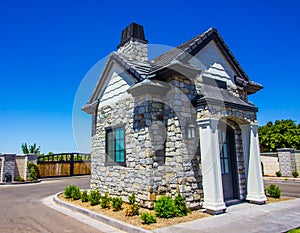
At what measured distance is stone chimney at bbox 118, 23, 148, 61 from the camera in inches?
394

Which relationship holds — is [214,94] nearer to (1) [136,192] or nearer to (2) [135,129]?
(2) [135,129]

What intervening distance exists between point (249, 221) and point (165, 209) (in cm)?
203

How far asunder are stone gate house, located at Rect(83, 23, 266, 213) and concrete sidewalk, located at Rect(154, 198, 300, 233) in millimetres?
536

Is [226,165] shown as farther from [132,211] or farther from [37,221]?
[37,221]

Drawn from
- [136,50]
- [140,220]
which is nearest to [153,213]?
[140,220]

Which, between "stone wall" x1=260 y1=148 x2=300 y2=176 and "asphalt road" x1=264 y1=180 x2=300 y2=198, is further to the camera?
"stone wall" x1=260 y1=148 x2=300 y2=176

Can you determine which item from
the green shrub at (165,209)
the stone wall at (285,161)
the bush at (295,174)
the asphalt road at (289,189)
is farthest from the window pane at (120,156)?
the stone wall at (285,161)

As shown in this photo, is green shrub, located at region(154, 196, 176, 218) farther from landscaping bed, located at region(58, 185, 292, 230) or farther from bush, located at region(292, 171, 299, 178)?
bush, located at region(292, 171, 299, 178)

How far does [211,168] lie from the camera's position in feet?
21.6

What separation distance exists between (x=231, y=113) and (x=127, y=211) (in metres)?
4.29

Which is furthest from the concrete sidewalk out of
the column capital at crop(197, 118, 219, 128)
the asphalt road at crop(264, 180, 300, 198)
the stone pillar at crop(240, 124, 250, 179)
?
the asphalt road at crop(264, 180, 300, 198)

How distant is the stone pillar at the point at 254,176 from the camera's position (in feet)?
25.3

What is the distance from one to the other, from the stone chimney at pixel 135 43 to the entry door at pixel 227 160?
4575 millimetres

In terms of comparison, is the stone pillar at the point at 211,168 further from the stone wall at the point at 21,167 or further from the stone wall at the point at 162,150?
the stone wall at the point at 21,167
